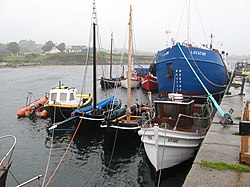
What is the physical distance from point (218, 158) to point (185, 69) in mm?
13441

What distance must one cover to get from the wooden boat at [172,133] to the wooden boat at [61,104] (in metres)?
8.56

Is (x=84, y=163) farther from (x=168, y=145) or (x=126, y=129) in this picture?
(x=168, y=145)

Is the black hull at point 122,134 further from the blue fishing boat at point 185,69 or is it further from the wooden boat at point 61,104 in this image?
the blue fishing boat at point 185,69

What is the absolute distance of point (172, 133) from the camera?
34.9 ft

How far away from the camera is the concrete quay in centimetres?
675

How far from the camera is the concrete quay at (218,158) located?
675 cm

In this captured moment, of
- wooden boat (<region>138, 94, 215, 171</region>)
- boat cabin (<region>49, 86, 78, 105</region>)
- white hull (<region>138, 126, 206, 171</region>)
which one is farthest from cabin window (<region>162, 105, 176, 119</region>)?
boat cabin (<region>49, 86, 78, 105</region>)

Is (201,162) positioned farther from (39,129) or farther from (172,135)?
(39,129)

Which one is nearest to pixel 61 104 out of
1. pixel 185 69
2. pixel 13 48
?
pixel 185 69

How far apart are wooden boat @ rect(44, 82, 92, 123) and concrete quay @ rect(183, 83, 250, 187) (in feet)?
35.4

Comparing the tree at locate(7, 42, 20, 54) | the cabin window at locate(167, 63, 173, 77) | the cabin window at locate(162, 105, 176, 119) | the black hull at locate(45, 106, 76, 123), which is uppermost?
the tree at locate(7, 42, 20, 54)

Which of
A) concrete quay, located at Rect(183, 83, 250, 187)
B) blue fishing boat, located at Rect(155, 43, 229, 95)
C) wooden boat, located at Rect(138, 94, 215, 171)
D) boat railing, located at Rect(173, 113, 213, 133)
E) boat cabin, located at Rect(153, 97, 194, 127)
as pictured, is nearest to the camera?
concrete quay, located at Rect(183, 83, 250, 187)

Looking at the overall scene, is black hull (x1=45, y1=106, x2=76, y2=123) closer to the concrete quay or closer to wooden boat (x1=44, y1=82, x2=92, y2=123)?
wooden boat (x1=44, y1=82, x2=92, y2=123)

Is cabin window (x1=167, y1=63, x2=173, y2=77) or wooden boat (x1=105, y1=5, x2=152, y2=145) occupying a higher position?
cabin window (x1=167, y1=63, x2=173, y2=77)
